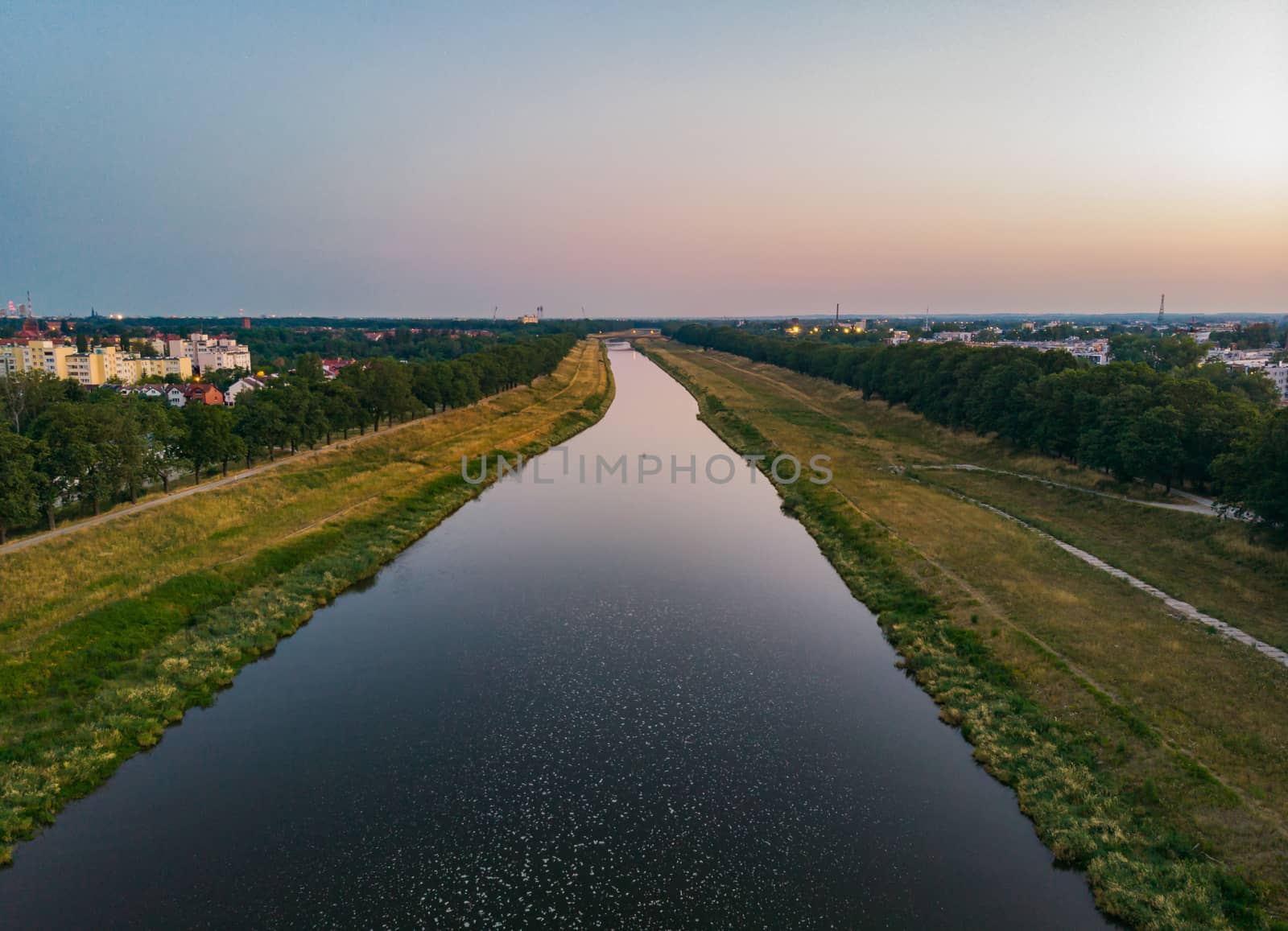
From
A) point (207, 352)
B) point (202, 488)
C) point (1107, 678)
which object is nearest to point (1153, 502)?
point (1107, 678)

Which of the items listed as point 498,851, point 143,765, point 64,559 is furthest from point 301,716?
point 64,559

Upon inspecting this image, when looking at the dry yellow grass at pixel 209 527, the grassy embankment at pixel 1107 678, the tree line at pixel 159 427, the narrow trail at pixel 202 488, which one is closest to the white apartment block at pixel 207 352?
the tree line at pixel 159 427

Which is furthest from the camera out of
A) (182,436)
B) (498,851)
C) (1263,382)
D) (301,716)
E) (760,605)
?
(1263,382)

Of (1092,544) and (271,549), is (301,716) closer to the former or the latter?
(271,549)

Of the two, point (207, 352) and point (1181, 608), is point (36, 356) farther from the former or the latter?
point (1181, 608)

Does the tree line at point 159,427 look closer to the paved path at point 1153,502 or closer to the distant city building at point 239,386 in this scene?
the distant city building at point 239,386

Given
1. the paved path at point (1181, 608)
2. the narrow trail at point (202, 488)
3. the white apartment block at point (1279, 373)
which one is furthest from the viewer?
the white apartment block at point (1279, 373)

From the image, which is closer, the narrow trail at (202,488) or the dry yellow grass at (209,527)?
the dry yellow grass at (209,527)
